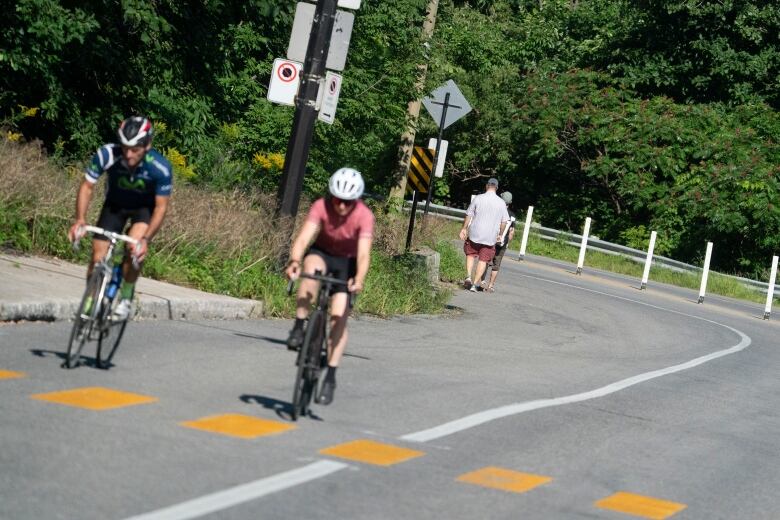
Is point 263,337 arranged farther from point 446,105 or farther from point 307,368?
point 446,105

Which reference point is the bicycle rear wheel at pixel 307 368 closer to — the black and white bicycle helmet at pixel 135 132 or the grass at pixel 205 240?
the black and white bicycle helmet at pixel 135 132

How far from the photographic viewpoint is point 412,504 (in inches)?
281

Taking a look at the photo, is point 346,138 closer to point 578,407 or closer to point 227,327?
point 227,327

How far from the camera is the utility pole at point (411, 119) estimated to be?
1054 inches

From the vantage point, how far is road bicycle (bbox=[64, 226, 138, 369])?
377 inches

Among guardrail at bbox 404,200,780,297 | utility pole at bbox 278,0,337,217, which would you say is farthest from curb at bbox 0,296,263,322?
guardrail at bbox 404,200,780,297

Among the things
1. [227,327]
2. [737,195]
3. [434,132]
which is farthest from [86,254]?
[434,132]

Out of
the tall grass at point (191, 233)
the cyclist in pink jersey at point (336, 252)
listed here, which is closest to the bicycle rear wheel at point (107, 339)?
the cyclist in pink jersey at point (336, 252)

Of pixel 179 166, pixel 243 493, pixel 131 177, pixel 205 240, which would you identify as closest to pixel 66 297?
pixel 131 177

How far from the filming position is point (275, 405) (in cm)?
953

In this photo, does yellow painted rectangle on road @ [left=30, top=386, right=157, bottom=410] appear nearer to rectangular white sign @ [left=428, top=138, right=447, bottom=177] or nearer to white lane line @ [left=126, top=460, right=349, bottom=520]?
white lane line @ [left=126, top=460, right=349, bottom=520]

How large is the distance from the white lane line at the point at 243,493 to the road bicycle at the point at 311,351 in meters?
1.21

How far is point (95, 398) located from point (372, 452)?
1852mm

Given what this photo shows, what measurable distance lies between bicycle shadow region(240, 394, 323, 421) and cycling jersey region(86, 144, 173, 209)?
158 centimetres
